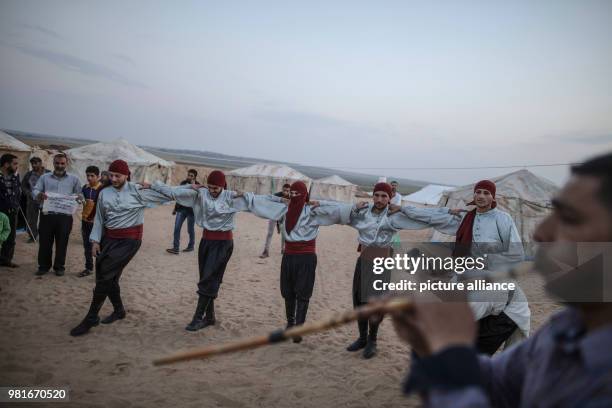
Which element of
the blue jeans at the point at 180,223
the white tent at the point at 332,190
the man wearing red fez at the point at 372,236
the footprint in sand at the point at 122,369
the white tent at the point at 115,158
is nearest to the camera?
the footprint in sand at the point at 122,369

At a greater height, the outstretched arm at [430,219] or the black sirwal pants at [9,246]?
the outstretched arm at [430,219]

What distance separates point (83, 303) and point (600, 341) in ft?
22.0

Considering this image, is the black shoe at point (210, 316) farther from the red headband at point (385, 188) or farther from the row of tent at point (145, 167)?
the row of tent at point (145, 167)

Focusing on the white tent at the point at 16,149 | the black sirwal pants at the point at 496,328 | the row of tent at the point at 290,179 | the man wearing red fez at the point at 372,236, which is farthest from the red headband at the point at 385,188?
the white tent at the point at 16,149

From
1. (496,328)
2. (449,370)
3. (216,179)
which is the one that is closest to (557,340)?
(449,370)

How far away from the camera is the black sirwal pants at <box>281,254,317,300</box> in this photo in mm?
4969

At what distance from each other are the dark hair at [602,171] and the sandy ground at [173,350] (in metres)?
3.53

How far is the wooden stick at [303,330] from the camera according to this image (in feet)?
3.32

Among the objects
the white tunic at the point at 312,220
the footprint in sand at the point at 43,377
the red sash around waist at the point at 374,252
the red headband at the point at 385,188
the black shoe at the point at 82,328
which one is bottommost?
the footprint in sand at the point at 43,377

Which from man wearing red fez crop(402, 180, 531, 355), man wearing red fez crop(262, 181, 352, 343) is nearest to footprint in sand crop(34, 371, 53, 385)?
man wearing red fez crop(262, 181, 352, 343)

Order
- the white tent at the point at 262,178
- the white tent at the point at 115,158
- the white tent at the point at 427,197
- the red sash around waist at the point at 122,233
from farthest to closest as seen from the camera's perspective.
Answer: the white tent at the point at 262,178 < the white tent at the point at 427,197 < the white tent at the point at 115,158 < the red sash around waist at the point at 122,233

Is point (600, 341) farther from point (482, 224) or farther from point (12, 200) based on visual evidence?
point (12, 200)

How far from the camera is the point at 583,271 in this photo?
104 centimetres

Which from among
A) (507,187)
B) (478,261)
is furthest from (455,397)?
(507,187)
